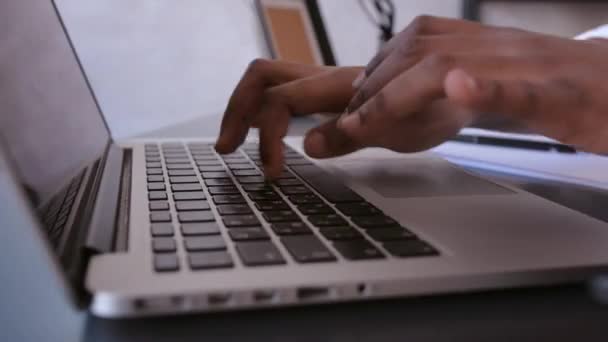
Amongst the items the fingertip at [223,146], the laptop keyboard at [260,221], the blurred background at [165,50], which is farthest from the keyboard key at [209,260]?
the blurred background at [165,50]

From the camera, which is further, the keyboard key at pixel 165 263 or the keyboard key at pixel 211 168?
the keyboard key at pixel 211 168

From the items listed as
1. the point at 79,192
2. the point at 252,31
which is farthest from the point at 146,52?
the point at 79,192

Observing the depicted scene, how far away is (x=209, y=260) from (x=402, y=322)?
0.28ft

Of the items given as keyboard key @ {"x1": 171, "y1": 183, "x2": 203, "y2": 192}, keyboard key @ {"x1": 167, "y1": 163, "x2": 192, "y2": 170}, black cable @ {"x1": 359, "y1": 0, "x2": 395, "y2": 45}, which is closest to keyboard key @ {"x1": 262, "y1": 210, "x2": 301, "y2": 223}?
keyboard key @ {"x1": 171, "y1": 183, "x2": 203, "y2": 192}

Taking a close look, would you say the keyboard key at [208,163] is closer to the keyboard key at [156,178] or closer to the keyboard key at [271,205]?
the keyboard key at [156,178]

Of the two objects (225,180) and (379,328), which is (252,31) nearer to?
(225,180)

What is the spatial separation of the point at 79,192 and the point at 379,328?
306mm

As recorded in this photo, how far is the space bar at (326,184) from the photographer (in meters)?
0.42

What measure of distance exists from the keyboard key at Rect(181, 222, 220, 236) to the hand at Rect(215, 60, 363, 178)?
0.53 ft

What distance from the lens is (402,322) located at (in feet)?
0.79

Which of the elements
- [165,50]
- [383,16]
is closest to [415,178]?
[165,50]

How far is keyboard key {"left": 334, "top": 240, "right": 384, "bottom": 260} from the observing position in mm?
268

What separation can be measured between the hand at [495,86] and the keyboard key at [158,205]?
0.13 metres

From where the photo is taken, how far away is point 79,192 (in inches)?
18.0
